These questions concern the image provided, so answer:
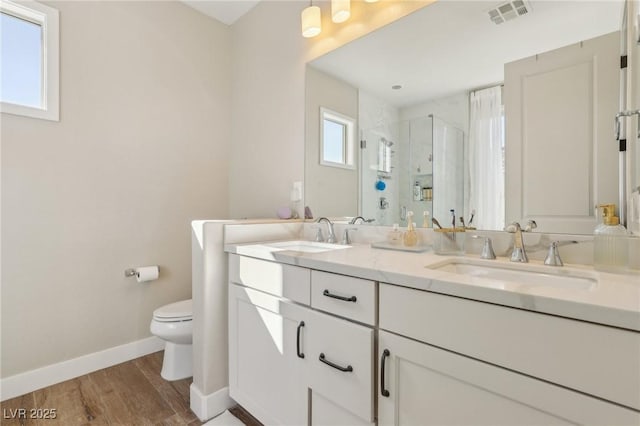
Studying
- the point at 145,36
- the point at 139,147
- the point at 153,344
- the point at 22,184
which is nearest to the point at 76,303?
the point at 153,344

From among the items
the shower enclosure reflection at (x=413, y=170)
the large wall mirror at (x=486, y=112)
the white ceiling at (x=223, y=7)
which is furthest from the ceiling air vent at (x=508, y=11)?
the white ceiling at (x=223, y=7)

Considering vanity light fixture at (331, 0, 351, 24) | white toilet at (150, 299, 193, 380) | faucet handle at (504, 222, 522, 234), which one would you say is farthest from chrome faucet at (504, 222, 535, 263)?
white toilet at (150, 299, 193, 380)

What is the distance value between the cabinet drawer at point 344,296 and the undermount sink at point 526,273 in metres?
0.25

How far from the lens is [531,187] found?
115cm

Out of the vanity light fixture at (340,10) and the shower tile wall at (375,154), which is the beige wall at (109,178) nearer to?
the vanity light fixture at (340,10)

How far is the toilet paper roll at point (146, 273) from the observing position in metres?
2.12

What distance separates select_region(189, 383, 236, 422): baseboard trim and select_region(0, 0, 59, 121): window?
182cm

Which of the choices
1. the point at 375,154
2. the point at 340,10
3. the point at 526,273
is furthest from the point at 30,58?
the point at 526,273

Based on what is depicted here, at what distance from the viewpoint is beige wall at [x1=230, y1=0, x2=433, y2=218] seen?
1884mm

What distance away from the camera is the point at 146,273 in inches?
84.1

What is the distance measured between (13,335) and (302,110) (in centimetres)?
214

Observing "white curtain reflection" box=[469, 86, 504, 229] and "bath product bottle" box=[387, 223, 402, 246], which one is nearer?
"white curtain reflection" box=[469, 86, 504, 229]

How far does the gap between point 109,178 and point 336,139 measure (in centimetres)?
155

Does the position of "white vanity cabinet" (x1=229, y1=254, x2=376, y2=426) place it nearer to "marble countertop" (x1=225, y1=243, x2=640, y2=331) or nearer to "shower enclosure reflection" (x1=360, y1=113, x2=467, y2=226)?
"marble countertop" (x1=225, y1=243, x2=640, y2=331)
